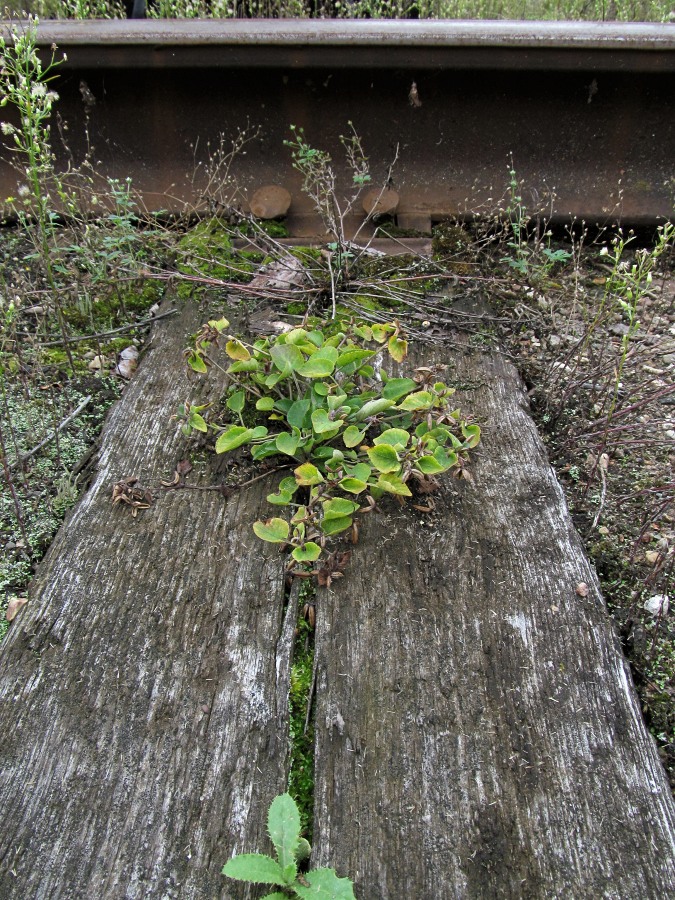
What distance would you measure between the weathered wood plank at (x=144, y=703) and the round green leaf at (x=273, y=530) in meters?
0.06

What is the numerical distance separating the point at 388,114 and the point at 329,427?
6.53 ft

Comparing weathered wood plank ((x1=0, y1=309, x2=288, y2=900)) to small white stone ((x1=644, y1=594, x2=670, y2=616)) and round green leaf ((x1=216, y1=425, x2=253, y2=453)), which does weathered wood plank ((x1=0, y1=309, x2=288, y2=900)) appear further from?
small white stone ((x1=644, y1=594, x2=670, y2=616))

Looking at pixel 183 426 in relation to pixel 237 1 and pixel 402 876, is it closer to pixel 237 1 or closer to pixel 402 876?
pixel 402 876

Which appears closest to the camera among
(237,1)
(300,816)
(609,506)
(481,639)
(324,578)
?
(300,816)

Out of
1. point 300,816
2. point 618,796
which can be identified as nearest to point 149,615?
point 300,816

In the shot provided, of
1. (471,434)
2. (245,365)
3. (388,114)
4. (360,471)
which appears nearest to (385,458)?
(360,471)

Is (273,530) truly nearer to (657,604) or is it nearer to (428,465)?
(428,465)

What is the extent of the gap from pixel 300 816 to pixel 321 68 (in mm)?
2889

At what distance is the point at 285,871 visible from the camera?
45.3 inches

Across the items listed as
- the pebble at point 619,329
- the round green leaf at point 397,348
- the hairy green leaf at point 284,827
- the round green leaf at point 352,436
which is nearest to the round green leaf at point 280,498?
the round green leaf at point 352,436

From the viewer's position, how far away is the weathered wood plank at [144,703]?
4.06ft

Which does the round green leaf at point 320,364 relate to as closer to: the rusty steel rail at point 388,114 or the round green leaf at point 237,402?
the round green leaf at point 237,402

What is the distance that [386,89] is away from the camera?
122 inches

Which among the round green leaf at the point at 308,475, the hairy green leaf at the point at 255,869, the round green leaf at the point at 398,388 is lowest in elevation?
the hairy green leaf at the point at 255,869
